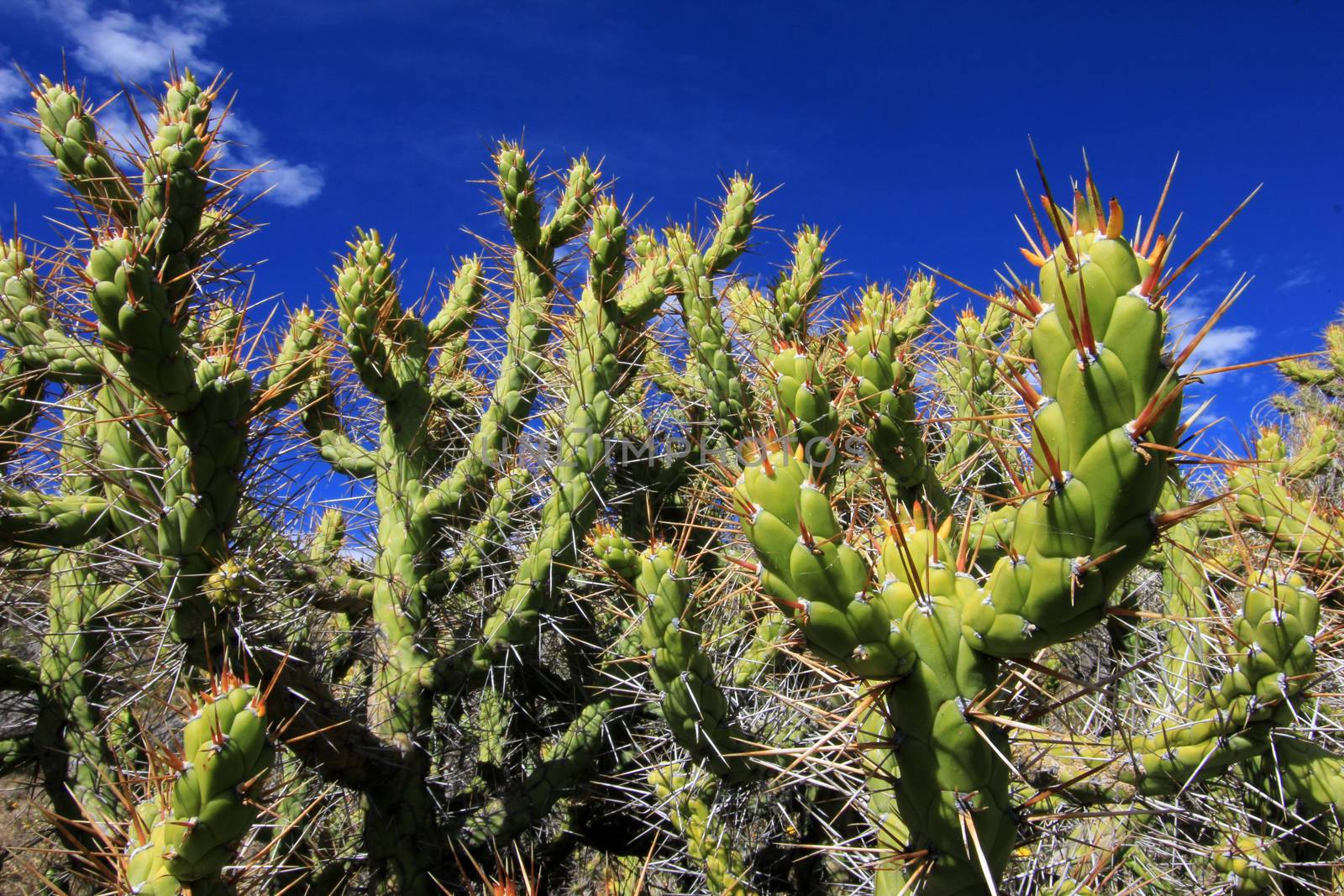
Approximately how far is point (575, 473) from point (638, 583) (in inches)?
30.5

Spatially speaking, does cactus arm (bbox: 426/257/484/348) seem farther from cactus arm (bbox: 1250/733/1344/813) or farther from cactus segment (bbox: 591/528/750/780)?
cactus arm (bbox: 1250/733/1344/813)

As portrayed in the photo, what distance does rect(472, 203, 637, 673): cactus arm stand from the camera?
10.7 feet

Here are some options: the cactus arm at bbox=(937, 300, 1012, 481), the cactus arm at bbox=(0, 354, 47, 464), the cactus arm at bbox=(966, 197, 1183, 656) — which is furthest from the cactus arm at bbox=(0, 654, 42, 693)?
the cactus arm at bbox=(966, 197, 1183, 656)

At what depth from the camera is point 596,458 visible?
334 centimetres

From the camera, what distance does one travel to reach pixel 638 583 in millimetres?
2666

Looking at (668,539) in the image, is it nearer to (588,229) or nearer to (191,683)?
(588,229)

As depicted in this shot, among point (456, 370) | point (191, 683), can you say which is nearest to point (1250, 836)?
point (191, 683)

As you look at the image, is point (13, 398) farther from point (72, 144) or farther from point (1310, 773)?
point (1310, 773)

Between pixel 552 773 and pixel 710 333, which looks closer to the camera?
pixel 552 773

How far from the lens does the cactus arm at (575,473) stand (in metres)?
3.26

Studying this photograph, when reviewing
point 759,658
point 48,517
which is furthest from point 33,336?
point 759,658

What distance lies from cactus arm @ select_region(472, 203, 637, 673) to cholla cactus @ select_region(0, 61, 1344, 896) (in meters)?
0.02

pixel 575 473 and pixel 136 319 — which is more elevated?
pixel 575 473

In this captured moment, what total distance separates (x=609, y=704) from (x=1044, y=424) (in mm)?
2789
